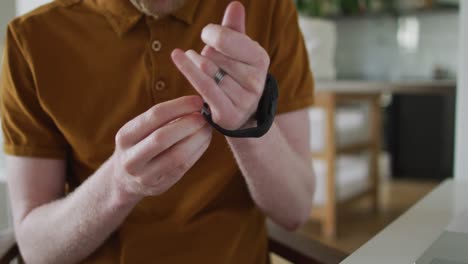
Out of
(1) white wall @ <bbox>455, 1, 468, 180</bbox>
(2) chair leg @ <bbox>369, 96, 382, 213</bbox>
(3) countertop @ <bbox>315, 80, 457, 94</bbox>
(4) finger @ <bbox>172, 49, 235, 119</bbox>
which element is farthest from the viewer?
(2) chair leg @ <bbox>369, 96, 382, 213</bbox>

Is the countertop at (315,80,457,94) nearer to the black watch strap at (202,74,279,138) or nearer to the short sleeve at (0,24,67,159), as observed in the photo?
the short sleeve at (0,24,67,159)

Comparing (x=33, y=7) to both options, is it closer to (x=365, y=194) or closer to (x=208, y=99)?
(x=208, y=99)

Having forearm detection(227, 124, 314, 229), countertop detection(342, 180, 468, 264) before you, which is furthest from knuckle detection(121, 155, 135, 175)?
countertop detection(342, 180, 468, 264)

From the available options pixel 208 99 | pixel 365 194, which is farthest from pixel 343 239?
pixel 208 99

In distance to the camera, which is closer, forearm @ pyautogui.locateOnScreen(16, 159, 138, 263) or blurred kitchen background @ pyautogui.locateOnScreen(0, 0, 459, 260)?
forearm @ pyautogui.locateOnScreen(16, 159, 138, 263)

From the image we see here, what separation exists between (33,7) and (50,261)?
36cm

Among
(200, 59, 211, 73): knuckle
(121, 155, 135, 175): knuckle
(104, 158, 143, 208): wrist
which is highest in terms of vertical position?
(200, 59, 211, 73): knuckle

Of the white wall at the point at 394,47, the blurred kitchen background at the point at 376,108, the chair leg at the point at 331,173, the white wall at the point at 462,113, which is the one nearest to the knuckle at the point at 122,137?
the white wall at the point at 462,113

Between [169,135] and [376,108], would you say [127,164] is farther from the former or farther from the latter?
[376,108]

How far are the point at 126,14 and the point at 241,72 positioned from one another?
0.32 metres

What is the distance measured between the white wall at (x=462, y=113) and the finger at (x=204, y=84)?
19.7 inches

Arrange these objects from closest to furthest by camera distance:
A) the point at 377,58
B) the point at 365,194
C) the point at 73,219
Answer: the point at 73,219 < the point at 365,194 < the point at 377,58

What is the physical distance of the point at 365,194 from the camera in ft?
7.54

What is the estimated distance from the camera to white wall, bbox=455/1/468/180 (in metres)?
0.75
